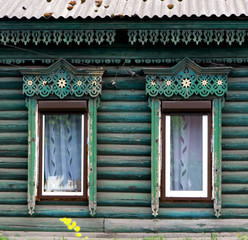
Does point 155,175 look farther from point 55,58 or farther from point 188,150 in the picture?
point 55,58

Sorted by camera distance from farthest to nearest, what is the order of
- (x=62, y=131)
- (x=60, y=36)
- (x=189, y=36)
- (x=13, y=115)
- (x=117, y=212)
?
(x=62, y=131) → (x=13, y=115) → (x=117, y=212) → (x=60, y=36) → (x=189, y=36)

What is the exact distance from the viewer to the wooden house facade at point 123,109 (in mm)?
6809

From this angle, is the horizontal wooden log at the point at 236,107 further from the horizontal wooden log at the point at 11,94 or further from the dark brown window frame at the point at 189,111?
the horizontal wooden log at the point at 11,94

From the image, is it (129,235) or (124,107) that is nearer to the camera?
(129,235)

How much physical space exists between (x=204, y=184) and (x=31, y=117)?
2864mm

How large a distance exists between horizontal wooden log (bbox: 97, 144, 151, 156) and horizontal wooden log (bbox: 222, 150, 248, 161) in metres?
1.16

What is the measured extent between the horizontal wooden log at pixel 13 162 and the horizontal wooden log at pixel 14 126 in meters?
0.46

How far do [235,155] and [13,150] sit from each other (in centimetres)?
345

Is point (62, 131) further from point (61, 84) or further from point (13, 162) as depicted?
point (13, 162)

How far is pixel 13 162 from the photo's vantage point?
23.3 feet

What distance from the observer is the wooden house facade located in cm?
681

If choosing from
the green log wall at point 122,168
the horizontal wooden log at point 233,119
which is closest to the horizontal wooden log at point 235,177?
the green log wall at point 122,168

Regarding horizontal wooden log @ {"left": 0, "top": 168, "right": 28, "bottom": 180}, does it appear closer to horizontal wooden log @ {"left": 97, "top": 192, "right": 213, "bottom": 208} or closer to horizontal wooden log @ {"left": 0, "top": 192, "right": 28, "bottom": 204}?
horizontal wooden log @ {"left": 0, "top": 192, "right": 28, "bottom": 204}

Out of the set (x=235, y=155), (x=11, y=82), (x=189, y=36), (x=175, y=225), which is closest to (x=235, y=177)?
(x=235, y=155)
